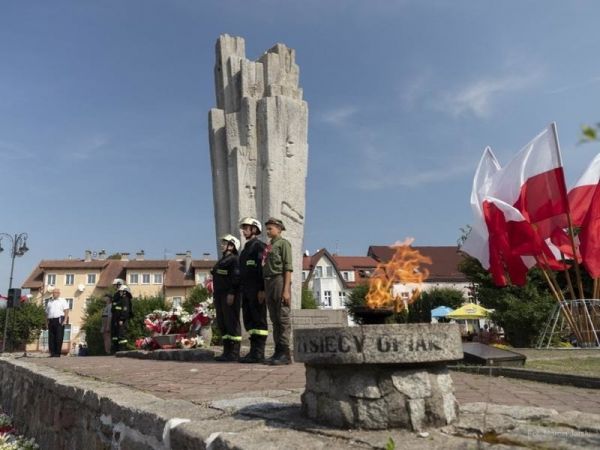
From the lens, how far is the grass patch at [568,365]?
5.98m

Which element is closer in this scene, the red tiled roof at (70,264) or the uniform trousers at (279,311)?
the uniform trousers at (279,311)

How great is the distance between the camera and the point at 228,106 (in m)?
12.3

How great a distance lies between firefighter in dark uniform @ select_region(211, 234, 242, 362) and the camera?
7898mm

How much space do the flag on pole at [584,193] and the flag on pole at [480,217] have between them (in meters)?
2.04

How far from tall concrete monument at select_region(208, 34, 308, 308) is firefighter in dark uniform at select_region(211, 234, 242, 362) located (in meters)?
3.11

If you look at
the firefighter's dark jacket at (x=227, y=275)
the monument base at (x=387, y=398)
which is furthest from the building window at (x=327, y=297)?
the monument base at (x=387, y=398)

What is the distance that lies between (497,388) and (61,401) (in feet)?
13.6

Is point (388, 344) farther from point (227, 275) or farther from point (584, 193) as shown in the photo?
point (584, 193)

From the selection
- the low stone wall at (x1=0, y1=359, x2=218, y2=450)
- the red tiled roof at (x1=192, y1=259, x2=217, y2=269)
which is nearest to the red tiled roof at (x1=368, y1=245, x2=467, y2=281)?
the red tiled roof at (x1=192, y1=259, x2=217, y2=269)

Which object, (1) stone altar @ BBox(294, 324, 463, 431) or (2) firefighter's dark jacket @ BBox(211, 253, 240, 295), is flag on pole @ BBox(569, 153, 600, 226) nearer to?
(2) firefighter's dark jacket @ BBox(211, 253, 240, 295)

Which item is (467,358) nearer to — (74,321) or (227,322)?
(227,322)

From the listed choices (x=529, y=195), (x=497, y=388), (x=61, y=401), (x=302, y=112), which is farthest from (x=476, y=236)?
(x=61, y=401)

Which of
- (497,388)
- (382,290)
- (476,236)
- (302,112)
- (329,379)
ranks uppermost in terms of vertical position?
(302,112)

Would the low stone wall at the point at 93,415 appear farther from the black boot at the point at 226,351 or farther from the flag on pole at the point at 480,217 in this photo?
the flag on pole at the point at 480,217
